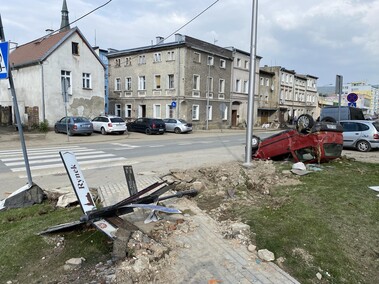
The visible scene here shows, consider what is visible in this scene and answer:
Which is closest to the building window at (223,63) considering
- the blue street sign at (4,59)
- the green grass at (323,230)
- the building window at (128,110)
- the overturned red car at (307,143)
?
the building window at (128,110)

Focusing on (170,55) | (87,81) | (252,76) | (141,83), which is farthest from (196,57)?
(252,76)

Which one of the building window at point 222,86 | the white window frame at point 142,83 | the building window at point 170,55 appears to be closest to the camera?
the building window at point 170,55

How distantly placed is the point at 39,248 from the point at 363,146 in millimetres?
15666

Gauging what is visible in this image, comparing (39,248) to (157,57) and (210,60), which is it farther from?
(210,60)

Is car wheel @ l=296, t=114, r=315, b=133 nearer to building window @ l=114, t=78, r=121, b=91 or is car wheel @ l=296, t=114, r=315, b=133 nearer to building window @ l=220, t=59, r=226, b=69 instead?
building window @ l=220, t=59, r=226, b=69

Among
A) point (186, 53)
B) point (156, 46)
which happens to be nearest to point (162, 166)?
point (186, 53)

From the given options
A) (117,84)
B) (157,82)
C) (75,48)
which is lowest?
(157,82)

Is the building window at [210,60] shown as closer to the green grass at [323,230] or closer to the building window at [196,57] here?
the building window at [196,57]

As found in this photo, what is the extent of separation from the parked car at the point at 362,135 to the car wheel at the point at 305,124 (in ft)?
23.4

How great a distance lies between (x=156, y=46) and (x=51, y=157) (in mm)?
25676

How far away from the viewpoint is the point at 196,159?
12.2 m

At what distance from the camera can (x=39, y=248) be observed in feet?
13.1

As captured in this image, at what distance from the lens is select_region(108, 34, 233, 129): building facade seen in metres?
33.9

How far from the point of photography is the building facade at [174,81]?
3388 centimetres
